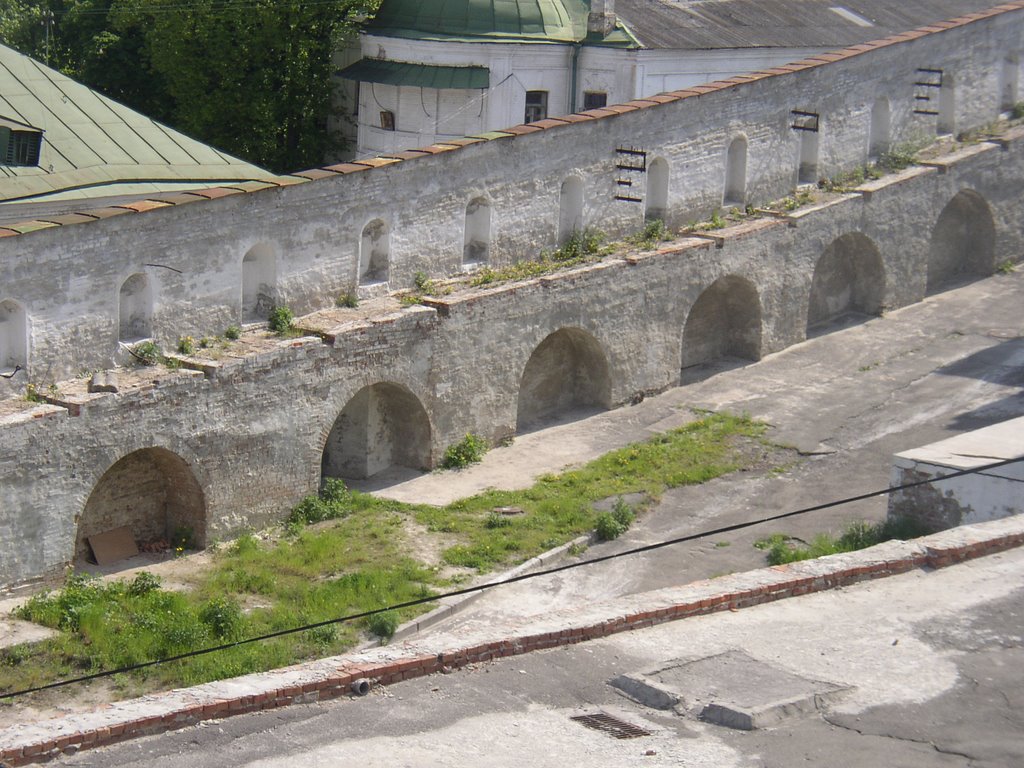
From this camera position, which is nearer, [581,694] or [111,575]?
[581,694]

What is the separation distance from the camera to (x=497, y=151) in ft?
76.1

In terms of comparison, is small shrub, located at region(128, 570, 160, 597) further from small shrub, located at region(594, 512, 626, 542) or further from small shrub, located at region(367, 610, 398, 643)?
small shrub, located at region(594, 512, 626, 542)

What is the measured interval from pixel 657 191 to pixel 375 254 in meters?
5.30

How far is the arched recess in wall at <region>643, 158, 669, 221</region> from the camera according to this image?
25641mm

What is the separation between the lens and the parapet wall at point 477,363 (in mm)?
18828

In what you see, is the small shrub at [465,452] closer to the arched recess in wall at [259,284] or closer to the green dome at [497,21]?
the arched recess in wall at [259,284]

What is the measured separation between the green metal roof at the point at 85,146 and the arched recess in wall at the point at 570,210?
4.17m

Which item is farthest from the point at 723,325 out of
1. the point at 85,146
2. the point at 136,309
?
the point at 136,309

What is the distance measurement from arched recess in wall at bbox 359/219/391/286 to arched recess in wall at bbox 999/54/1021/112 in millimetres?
13746

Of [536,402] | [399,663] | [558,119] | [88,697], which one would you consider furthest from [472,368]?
[399,663]

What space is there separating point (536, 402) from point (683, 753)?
46.8 ft

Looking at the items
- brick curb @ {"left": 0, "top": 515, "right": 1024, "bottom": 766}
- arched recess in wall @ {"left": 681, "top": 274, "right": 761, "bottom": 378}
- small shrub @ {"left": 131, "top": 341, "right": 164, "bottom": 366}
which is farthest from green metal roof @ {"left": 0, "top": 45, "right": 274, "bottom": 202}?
brick curb @ {"left": 0, "top": 515, "right": 1024, "bottom": 766}

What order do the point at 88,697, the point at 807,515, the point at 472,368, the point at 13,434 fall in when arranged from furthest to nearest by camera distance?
the point at 472,368 → the point at 807,515 → the point at 13,434 → the point at 88,697

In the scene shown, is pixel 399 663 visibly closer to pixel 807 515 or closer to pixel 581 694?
pixel 581 694
